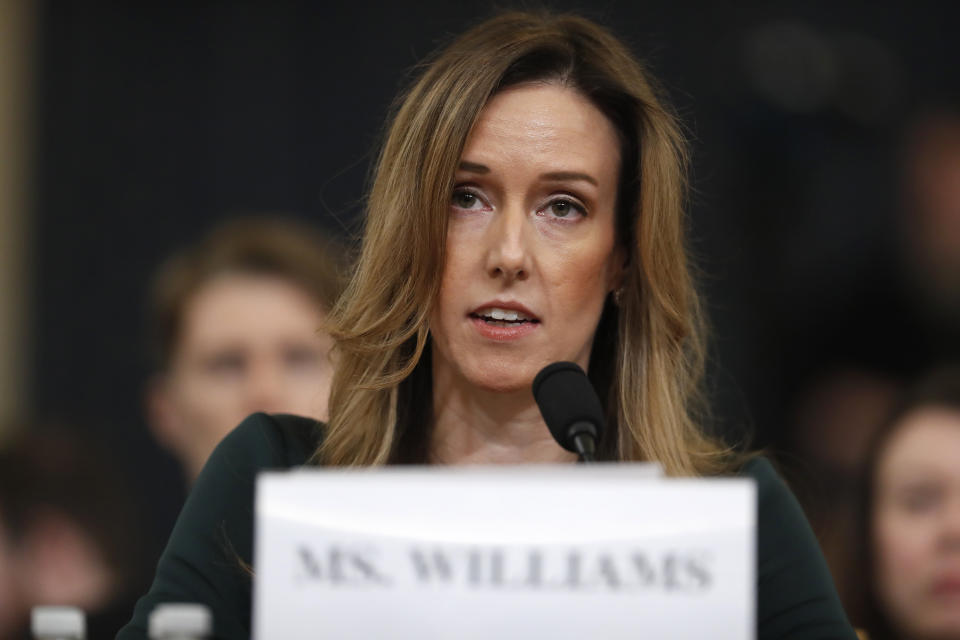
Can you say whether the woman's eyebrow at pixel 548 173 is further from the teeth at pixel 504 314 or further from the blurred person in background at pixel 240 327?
the blurred person in background at pixel 240 327

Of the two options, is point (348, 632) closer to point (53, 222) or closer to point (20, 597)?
point (20, 597)

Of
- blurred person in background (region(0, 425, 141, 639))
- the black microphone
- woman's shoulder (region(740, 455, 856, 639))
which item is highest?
the black microphone

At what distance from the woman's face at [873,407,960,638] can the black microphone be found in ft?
5.27

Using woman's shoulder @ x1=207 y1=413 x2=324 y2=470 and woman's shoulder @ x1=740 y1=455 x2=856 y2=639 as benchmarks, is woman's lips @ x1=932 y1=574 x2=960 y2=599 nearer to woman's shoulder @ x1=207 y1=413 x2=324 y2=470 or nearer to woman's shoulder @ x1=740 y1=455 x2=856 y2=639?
woman's shoulder @ x1=740 y1=455 x2=856 y2=639

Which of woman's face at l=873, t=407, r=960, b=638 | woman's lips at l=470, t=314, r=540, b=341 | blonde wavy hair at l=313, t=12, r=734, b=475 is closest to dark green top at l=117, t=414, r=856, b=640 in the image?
blonde wavy hair at l=313, t=12, r=734, b=475

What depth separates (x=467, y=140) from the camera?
2.33m

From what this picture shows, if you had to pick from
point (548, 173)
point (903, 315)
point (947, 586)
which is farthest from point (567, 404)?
point (903, 315)

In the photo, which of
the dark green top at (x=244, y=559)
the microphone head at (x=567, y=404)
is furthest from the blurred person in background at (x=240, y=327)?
the microphone head at (x=567, y=404)

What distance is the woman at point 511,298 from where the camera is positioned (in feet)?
7.43

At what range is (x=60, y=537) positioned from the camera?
3.95 m

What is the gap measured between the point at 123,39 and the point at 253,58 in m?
0.49

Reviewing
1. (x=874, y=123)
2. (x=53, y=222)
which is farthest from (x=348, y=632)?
(x=53, y=222)

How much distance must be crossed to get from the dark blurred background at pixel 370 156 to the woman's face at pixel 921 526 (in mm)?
909

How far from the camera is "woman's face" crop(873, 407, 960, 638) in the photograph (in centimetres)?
318
